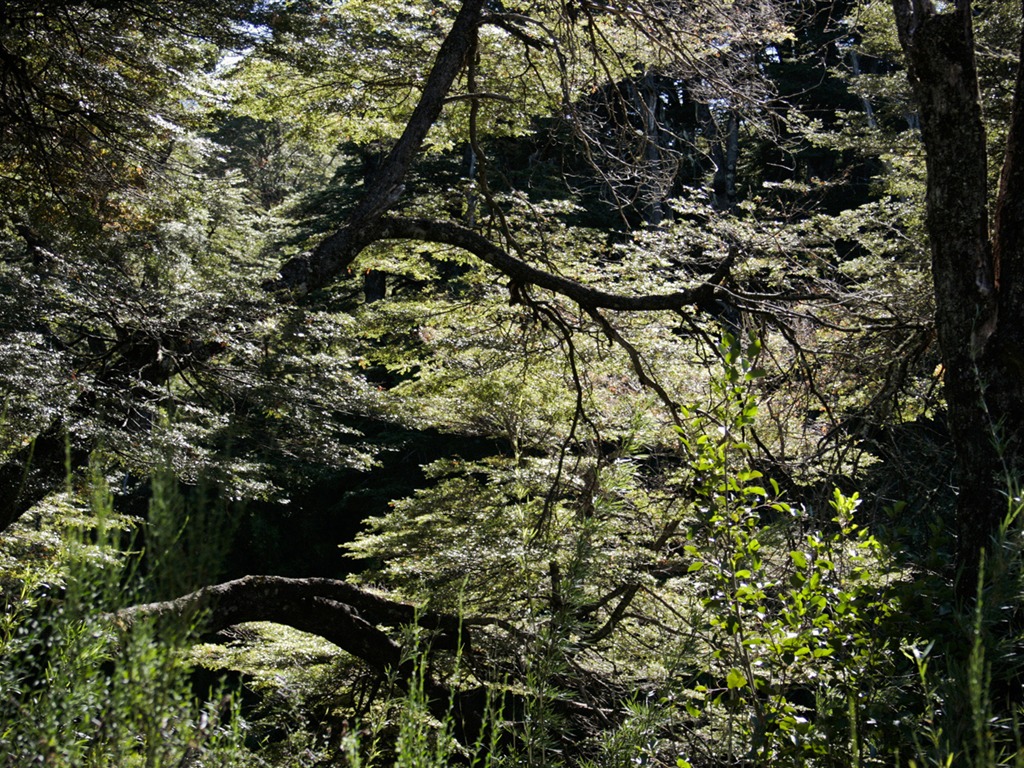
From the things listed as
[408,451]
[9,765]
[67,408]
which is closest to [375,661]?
[67,408]

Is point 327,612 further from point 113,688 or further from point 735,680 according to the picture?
point 113,688

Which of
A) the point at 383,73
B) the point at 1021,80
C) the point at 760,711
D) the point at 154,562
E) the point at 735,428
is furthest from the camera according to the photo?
the point at 383,73

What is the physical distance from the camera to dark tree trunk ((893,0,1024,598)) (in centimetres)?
325

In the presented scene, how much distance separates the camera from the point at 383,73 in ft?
21.2

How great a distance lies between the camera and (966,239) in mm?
3451

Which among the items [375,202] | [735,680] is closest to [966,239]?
[735,680]

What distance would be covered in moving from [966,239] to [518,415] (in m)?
4.53

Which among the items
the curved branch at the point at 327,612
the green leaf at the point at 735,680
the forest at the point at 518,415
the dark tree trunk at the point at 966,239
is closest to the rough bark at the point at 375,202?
the forest at the point at 518,415

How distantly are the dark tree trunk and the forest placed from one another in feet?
0.05

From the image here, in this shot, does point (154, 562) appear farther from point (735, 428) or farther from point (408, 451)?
point (408, 451)

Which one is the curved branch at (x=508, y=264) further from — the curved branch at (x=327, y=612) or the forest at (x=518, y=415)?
the curved branch at (x=327, y=612)

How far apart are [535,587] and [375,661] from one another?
1.15 metres

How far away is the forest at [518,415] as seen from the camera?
1938mm

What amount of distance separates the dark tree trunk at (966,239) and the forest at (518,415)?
0.05 feet
